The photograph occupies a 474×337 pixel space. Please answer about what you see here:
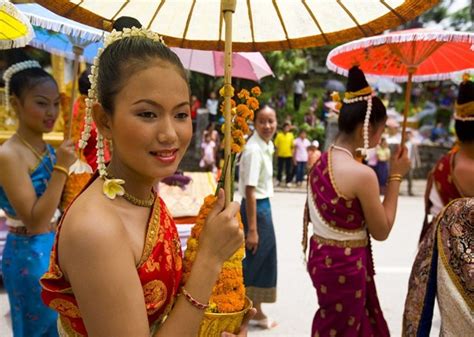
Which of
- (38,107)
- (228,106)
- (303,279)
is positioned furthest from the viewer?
(303,279)

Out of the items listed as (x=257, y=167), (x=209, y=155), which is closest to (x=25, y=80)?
(x=257, y=167)

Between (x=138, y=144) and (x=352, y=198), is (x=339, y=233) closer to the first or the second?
(x=352, y=198)

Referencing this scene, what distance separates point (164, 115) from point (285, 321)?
3337mm

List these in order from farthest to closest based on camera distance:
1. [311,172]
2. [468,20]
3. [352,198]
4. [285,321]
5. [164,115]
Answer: [468,20]
[285,321]
[311,172]
[352,198]
[164,115]

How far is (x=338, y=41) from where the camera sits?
1.61 m

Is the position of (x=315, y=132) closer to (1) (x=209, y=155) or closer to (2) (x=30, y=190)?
(1) (x=209, y=155)

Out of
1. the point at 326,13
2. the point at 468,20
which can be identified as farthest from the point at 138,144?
the point at 468,20

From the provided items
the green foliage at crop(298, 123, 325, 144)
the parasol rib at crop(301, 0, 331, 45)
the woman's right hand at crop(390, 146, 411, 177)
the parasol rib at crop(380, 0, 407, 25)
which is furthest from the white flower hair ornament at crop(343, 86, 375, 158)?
the green foliage at crop(298, 123, 325, 144)

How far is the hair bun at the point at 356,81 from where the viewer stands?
2.69 metres

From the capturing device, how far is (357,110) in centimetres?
267

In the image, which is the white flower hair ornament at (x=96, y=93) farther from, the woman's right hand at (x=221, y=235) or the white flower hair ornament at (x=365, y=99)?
the white flower hair ornament at (x=365, y=99)

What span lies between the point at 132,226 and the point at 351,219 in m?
1.68

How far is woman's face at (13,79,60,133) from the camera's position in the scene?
247cm

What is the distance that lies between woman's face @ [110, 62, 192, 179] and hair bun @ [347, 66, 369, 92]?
170cm
